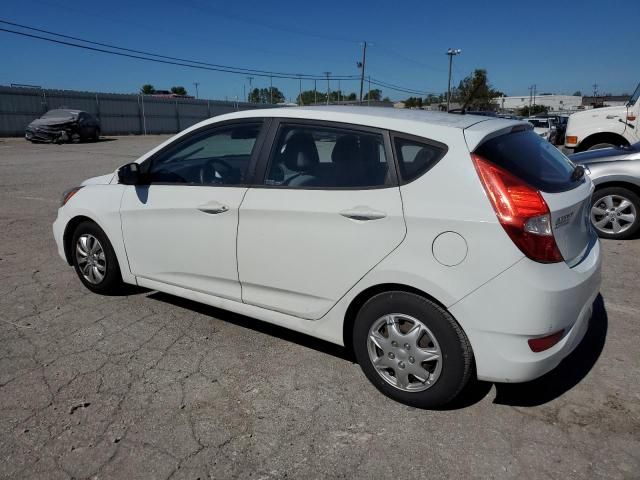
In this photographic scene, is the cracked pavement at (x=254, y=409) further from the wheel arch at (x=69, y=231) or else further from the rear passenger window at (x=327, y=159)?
the rear passenger window at (x=327, y=159)

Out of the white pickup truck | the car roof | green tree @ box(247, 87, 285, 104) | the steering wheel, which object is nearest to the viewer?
the car roof

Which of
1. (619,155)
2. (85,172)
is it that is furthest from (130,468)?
(85,172)

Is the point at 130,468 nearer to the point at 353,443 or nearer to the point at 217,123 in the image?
the point at 353,443

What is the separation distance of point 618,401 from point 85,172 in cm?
1296

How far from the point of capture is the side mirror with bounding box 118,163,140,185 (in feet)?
12.2

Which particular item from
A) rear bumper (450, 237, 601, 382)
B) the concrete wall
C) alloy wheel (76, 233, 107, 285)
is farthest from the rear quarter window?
the concrete wall

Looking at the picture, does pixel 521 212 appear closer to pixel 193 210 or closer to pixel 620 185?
pixel 193 210

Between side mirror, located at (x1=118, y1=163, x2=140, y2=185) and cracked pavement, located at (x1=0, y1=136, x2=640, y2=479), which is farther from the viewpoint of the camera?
side mirror, located at (x1=118, y1=163, x2=140, y2=185)

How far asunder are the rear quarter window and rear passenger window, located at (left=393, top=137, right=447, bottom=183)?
0.21 meters

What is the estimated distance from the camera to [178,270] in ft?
12.0

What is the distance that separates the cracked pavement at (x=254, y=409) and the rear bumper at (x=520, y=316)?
0.41 metres

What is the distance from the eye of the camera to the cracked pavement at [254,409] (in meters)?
2.37

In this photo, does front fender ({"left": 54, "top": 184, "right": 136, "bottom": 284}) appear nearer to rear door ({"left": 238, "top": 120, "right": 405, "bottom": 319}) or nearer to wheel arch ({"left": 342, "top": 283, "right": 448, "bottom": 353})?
rear door ({"left": 238, "top": 120, "right": 405, "bottom": 319})

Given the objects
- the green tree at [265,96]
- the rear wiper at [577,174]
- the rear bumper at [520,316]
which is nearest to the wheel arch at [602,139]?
the rear wiper at [577,174]
